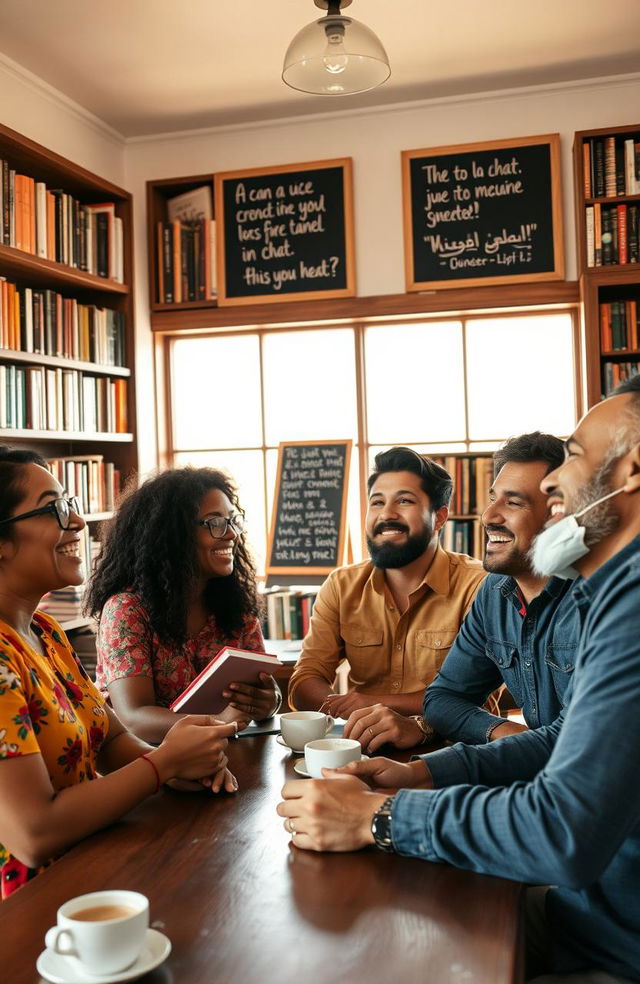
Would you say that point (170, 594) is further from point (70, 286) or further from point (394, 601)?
point (70, 286)

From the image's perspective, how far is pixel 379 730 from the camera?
5.64 feet

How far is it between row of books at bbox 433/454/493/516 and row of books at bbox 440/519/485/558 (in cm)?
5

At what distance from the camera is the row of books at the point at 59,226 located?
342cm

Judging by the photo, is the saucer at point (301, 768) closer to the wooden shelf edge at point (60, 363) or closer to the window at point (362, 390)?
the wooden shelf edge at point (60, 363)

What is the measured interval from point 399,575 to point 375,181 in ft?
7.54

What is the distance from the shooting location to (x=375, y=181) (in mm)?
4207

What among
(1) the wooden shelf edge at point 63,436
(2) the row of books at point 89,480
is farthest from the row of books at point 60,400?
(2) the row of books at point 89,480

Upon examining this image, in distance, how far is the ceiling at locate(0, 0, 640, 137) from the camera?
10.6 feet

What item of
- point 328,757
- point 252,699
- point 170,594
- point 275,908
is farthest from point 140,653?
point 275,908

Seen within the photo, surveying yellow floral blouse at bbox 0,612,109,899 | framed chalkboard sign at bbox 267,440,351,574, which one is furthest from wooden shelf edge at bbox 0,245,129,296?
yellow floral blouse at bbox 0,612,109,899

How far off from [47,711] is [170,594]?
824 millimetres

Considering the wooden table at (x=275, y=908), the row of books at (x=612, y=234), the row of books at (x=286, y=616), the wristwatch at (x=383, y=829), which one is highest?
the row of books at (x=612, y=234)

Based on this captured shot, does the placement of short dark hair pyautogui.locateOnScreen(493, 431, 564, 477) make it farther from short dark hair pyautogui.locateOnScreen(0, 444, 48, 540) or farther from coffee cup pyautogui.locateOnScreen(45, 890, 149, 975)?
coffee cup pyautogui.locateOnScreen(45, 890, 149, 975)

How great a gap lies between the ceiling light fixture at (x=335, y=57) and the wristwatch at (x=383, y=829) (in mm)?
2090
